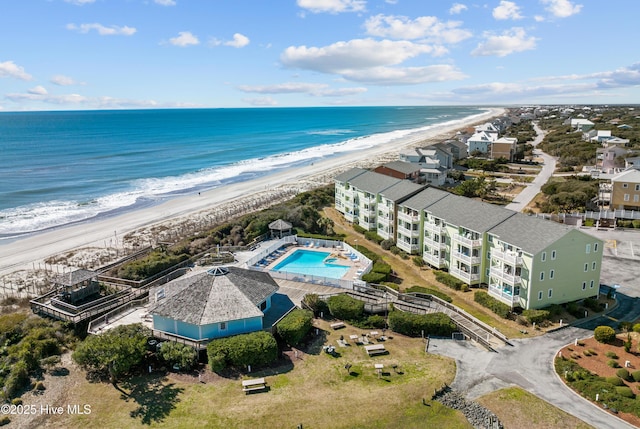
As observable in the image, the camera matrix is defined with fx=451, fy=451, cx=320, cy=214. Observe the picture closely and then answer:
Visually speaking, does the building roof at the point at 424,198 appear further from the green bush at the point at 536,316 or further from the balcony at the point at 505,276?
the green bush at the point at 536,316

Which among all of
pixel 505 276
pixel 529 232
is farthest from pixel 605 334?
pixel 529 232

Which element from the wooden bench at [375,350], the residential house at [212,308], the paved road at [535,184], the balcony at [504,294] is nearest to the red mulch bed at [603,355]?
the balcony at [504,294]

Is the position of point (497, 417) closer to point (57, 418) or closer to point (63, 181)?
point (57, 418)

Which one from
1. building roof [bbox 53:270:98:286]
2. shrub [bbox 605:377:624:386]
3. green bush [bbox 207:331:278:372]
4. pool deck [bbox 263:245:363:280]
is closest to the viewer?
shrub [bbox 605:377:624:386]

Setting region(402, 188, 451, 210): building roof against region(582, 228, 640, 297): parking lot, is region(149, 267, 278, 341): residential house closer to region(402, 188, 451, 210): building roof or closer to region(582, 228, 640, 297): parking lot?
region(402, 188, 451, 210): building roof

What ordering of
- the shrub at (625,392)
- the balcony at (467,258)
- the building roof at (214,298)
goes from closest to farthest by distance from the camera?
the shrub at (625,392) < the building roof at (214,298) < the balcony at (467,258)

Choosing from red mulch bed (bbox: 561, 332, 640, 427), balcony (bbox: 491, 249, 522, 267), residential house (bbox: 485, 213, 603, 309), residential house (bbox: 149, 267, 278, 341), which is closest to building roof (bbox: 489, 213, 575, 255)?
residential house (bbox: 485, 213, 603, 309)

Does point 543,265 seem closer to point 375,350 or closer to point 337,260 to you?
point 375,350
